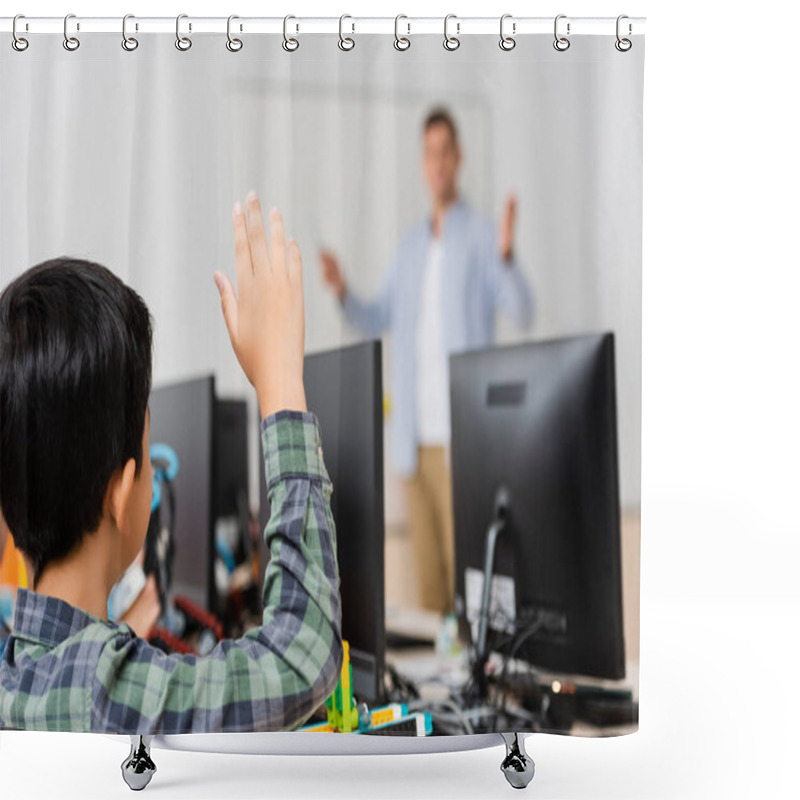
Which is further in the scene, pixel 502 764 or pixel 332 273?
pixel 502 764

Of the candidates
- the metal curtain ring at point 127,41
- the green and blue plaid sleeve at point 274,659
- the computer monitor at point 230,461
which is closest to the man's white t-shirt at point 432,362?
the green and blue plaid sleeve at point 274,659

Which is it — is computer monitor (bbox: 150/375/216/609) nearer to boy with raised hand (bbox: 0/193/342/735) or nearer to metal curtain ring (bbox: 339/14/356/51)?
boy with raised hand (bbox: 0/193/342/735)

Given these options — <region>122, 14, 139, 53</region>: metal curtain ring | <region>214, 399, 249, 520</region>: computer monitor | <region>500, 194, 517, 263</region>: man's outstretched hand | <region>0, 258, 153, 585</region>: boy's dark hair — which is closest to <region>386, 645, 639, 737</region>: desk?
<region>214, 399, 249, 520</region>: computer monitor

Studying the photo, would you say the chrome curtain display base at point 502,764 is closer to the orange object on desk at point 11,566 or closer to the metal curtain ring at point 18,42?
the orange object on desk at point 11,566

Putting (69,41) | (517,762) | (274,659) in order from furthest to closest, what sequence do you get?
(517,762) → (69,41) → (274,659)

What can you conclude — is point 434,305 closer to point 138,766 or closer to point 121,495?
point 121,495

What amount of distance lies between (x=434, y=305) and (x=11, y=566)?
88 centimetres

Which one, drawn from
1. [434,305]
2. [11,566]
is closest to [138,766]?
[11,566]

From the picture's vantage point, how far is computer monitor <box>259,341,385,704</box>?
1820mm

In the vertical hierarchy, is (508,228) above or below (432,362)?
above

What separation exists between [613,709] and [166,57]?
1.34 m

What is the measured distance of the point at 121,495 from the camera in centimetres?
182

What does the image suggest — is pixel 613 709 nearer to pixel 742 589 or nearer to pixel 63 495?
pixel 63 495

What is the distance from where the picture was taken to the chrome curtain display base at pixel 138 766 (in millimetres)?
2129
